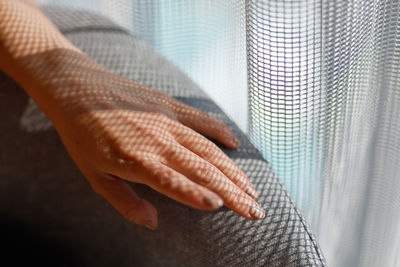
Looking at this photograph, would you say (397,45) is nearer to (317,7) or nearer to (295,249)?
(317,7)

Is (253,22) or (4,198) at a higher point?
(253,22)

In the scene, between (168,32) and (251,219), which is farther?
(168,32)

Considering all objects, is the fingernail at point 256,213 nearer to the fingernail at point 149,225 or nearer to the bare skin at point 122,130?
the bare skin at point 122,130

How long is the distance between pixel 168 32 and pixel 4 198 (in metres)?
0.38

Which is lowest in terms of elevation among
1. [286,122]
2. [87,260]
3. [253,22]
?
[87,260]

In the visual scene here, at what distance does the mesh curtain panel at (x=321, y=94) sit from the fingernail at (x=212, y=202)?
14 cm

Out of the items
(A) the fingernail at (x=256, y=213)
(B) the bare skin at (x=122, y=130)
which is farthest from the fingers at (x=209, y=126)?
(A) the fingernail at (x=256, y=213)

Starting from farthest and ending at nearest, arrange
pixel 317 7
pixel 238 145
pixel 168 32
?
1. pixel 168 32
2. pixel 238 145
3. pixel 317 7

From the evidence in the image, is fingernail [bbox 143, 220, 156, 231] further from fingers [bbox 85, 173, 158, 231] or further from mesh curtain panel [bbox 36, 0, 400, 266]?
mesh curtain panel [bbox 36, 0, 400, 266]

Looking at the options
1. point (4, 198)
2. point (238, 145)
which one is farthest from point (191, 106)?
point (4, 198)

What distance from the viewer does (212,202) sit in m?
0.44

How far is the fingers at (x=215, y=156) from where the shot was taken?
533 mm

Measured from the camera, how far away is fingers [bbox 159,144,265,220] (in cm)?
50

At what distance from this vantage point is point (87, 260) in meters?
0.64
